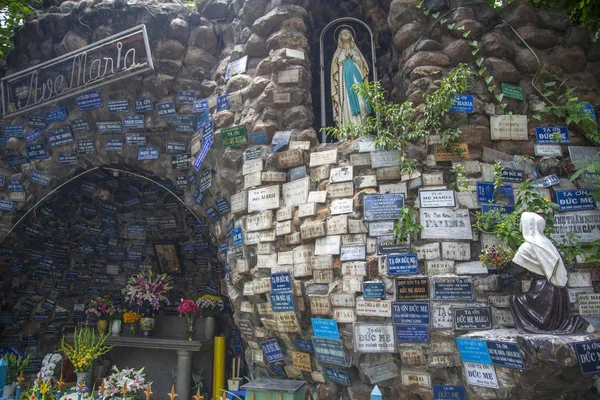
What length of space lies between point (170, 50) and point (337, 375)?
5.65m

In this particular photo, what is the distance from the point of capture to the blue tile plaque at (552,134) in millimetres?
5262

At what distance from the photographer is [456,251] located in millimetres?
4875

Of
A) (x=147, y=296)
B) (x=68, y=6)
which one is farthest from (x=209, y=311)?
(x=68, y=6)

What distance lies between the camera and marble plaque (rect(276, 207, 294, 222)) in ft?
18.9

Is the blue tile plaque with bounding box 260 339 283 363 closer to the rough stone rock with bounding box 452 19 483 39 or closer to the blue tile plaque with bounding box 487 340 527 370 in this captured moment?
the blue tile plaque with bounding box 487 340 527 370

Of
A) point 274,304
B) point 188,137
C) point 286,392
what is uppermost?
point 188,137

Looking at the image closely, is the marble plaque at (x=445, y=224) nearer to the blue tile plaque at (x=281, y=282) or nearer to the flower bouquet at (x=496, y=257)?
the flower bouquet at (x=496, y=257)

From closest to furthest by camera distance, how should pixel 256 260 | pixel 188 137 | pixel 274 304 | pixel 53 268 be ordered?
pixel 274 304, pixel 256 260, pixel 188 137, pixel 53 268

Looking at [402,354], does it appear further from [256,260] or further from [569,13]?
[569,13]

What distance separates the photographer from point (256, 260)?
6.00m

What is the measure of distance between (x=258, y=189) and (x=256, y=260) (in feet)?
3.01

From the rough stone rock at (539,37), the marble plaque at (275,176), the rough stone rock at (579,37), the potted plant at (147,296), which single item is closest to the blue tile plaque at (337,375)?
the marble plaque at (275,176)

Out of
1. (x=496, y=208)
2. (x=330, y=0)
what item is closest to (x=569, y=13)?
(x=496, y=208)

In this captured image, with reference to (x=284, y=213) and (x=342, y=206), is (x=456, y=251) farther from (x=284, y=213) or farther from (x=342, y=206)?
(x=284, y=213)
